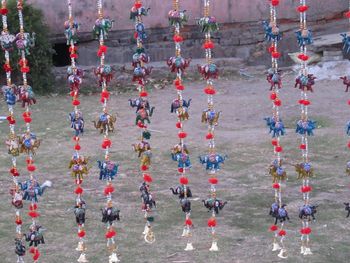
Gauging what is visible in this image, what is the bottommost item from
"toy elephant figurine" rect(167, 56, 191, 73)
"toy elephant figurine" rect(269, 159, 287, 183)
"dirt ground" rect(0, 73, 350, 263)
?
"dirt ground" rect(0, 73, 350, 263)

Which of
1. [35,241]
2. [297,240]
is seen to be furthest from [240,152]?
[35,241]

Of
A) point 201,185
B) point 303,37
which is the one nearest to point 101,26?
point 303,37

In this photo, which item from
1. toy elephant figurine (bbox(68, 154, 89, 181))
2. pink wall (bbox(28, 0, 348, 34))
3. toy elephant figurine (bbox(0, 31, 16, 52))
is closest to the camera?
toy elephant figurine (bbox(0, 31, 16, 52))

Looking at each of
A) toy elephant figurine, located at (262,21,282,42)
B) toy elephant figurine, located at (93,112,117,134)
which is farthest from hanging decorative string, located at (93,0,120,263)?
toy elephant figurine, located at (262,21,282,42)

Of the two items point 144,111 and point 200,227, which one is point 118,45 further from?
point 144,111

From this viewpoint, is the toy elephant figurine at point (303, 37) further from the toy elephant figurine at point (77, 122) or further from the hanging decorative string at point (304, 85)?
the toy elephant figurine at point (77, 122)

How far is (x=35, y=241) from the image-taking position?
3.41m

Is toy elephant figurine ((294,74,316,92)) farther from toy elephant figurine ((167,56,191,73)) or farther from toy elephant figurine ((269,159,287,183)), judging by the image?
toy elephant figurine ((167,56,191,73))

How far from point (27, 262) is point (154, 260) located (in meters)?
0.72

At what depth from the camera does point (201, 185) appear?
19.1 feet

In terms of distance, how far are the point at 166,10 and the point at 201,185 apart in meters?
5.82

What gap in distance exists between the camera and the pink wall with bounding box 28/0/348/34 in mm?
11102

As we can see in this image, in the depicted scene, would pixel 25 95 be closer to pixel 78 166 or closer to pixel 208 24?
pixel 78 166

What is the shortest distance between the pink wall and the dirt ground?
1.90 metres
